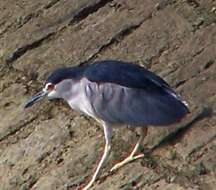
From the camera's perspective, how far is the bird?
16.5 ft

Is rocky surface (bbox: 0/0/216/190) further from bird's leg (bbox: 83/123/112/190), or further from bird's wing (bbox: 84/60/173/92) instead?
bird's wing (bbox: 84/60/173/92)

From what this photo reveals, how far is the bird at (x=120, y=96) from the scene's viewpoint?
5039mm

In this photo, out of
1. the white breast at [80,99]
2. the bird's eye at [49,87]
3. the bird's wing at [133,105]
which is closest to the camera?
the bird's wing at [133,105]

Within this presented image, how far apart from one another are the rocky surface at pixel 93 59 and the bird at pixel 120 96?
28 centimetres

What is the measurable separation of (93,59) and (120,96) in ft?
4.00

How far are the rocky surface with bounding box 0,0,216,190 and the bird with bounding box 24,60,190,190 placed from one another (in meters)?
0.28

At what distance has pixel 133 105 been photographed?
5090 mm

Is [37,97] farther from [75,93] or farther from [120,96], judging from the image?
[120,96]

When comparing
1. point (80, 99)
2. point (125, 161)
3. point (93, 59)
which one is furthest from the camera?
point (93, 59)

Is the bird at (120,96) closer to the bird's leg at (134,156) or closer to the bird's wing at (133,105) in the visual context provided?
the bird's wing at (133,105)

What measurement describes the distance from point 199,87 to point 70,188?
3.72 feet

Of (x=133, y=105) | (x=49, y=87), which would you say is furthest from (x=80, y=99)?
(x=133, y=105)

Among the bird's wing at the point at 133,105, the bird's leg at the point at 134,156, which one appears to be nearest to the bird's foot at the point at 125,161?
the bird's leg at the point at 134,156

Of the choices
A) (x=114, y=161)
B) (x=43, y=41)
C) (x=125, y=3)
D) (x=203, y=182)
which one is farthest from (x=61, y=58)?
(x=203, y=182)
